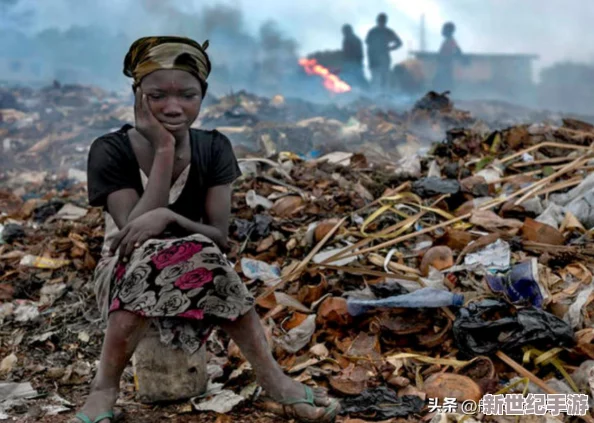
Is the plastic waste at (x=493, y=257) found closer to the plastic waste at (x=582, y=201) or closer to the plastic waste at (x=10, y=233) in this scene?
the plastic waste at (x=582, y=201)

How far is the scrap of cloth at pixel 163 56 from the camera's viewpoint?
2186 millimetres

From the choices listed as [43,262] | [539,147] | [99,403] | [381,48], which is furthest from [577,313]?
[381,48]

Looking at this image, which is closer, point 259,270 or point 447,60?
point 259,270

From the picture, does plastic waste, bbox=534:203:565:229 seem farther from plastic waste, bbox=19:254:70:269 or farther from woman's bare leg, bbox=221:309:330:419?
plastic waste, bbox=19:254:70:269

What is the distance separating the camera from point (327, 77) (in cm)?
1717

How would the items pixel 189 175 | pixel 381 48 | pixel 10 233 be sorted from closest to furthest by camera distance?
pixel 189 175, pixel 10 233, pixel 381 48

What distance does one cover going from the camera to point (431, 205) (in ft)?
13.0

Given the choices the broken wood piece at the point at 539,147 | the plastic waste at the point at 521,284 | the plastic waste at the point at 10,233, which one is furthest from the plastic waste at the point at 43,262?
the broken wood piece at the point at 539,147

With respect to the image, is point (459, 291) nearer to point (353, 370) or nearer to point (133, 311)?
point (353, 370)

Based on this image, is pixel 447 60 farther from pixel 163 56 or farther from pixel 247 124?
pixel 163 56

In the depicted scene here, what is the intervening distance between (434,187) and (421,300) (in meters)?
1.54

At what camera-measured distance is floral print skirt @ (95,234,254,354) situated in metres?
2.07

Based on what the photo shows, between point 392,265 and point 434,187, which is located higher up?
point 434,187

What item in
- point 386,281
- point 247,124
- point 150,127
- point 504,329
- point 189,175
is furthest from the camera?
point 247,124
